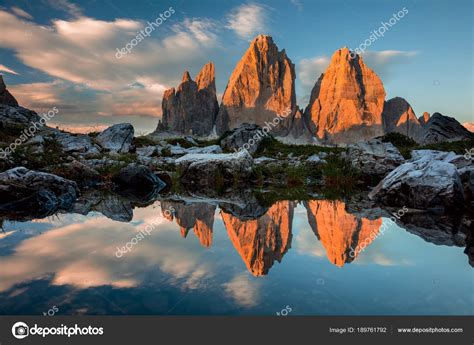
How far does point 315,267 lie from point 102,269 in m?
1.91

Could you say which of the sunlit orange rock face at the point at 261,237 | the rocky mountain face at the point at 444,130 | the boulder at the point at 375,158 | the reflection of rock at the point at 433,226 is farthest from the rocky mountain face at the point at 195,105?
the sunlit orange rock face at the point at 261,237

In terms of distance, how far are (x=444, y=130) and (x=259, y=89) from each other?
131576 millimetres

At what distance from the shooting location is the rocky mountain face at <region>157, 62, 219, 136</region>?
166625mm

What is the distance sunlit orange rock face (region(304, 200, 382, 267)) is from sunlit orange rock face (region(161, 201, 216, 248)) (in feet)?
4.66

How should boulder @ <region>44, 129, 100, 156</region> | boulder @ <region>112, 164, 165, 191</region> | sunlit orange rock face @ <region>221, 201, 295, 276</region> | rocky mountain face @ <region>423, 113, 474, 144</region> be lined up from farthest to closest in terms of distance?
rocky mountain face @ <region>423, 113, 474, 144</region> < boulder @ <region>44, 129, 100, 156</region> < boulder @ <region>112, 164, 165, 191</region> < sunlit orange rock face @ <region>221, 201, 295, 276</region>

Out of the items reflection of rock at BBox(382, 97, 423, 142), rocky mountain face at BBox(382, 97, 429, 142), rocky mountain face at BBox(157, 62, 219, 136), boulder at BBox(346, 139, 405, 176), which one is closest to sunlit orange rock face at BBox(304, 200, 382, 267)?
boulder at BBox(346, 139, 405, 176)

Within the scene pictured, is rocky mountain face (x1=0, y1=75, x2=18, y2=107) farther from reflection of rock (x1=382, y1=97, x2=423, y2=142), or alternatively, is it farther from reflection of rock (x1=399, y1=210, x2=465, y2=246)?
reflection of rock (x1=382, y1=97, x2=423, y2=142)

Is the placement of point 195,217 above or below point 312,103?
below

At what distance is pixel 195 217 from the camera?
6102 mm

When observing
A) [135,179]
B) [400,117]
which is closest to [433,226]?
[135,179]

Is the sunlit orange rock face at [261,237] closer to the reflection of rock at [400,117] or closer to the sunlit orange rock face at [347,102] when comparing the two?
the sunlit orange rock face at [347,102]

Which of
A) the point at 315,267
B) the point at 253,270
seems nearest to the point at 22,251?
the point at 253,270

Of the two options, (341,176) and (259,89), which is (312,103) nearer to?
(259,89)

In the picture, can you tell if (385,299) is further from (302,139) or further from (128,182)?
(302,139)
